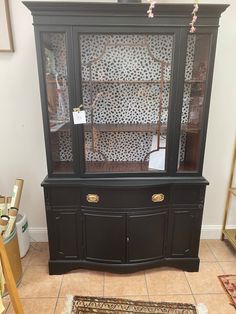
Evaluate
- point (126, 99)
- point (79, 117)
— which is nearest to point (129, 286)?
point (79, 117)

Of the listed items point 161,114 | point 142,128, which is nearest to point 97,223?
point 142,128

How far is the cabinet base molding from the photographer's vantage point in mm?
1955

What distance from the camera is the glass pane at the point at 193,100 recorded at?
1.68 m

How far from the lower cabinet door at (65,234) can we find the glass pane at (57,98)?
1.21 ft

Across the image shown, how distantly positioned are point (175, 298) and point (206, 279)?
13.7 inches

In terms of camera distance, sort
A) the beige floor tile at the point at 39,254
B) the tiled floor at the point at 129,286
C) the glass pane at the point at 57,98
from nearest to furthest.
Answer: the glass pane at the point at 57,98 < the tiled floor at the point at 129,286 < the beige floor tile at the point at 39,254

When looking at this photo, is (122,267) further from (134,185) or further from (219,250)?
(219,250)

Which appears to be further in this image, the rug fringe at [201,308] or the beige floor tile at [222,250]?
the beige floor tile at [222,250]

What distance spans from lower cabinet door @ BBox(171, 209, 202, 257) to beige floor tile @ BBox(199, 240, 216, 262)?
266 mm

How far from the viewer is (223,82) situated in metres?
2.07

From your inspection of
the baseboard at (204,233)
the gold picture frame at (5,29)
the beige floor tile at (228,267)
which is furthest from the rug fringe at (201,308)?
the gold picture frame at (5,29)

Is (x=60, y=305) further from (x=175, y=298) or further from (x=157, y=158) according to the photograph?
(x=157, y=158)

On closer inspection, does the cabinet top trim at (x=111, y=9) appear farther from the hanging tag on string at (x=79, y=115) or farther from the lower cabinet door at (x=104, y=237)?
the lower cabinet door at (x=104, y=237)

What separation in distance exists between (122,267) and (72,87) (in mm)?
1444
